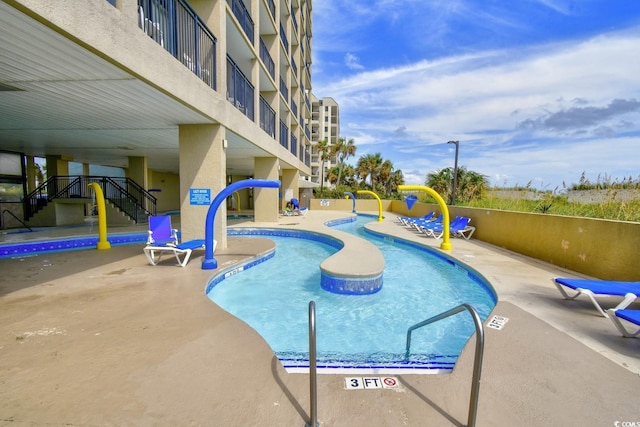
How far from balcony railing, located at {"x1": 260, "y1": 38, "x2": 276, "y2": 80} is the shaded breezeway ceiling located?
5.32 meters

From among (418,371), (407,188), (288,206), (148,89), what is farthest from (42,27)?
(288,206)

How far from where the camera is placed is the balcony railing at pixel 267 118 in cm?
1232

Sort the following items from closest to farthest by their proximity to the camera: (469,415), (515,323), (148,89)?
(469,415) → (515,323) → (148,89)

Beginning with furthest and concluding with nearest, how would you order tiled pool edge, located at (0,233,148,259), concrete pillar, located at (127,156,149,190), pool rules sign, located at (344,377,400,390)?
concrete pillar, located at (127,156,149,190), tiled pool edge, located at (0,233,148,259), pool rules sign, located at (344,377,400,390)

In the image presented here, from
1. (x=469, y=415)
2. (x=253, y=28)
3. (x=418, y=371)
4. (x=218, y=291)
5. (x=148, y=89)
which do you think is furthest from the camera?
(x=253, y=28)

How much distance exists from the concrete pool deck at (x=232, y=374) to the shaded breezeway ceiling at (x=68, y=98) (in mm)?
3390

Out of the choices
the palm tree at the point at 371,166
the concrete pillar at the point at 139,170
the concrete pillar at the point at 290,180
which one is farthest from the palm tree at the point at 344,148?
the concrete pillar at the point at 139,170

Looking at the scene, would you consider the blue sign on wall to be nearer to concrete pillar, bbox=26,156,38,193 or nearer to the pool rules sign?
the pool rules sign

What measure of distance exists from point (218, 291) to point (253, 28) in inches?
417

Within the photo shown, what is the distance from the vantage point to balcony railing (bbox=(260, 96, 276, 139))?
12320mm

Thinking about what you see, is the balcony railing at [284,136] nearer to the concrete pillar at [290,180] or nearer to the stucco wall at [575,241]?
the concrete pillar at [290,180]

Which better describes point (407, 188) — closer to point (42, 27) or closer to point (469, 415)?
point (469, 415)

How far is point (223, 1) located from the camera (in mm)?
7598

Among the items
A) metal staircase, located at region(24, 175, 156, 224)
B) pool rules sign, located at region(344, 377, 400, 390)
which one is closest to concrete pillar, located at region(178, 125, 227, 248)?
pool rules sign, located at region(344, 377, 400, 390)
